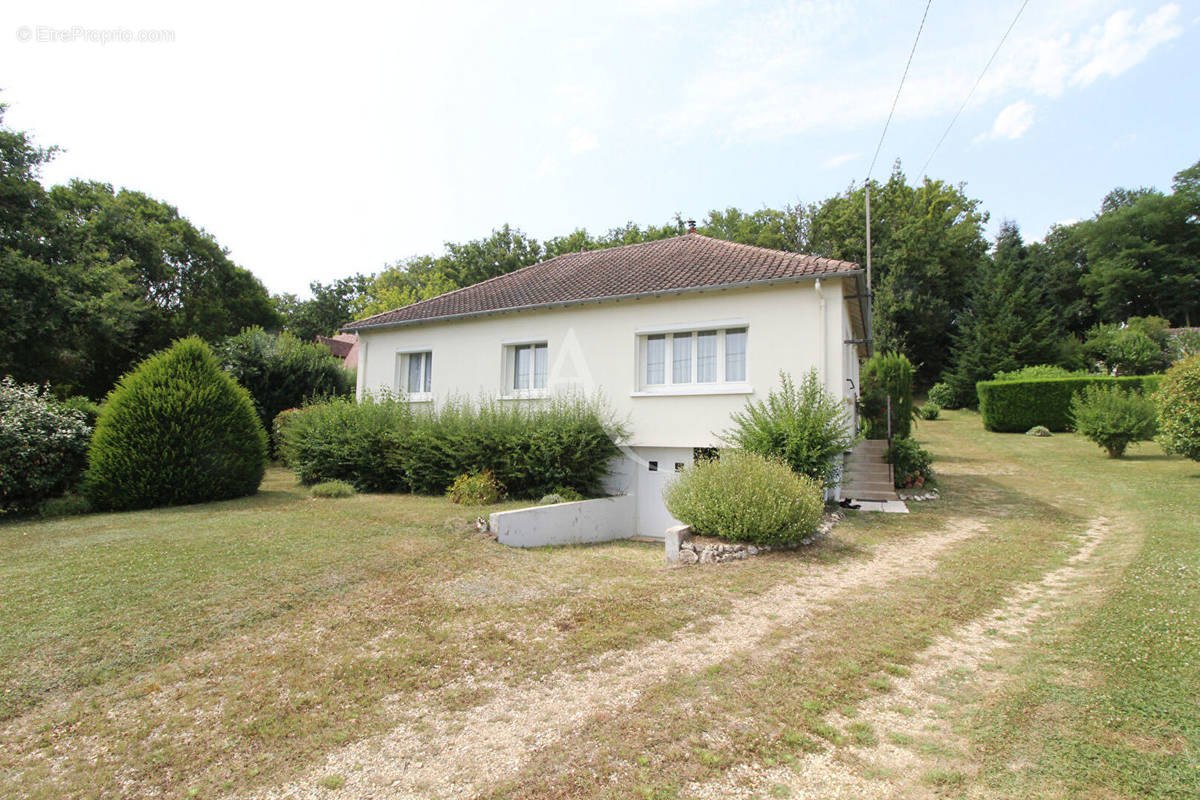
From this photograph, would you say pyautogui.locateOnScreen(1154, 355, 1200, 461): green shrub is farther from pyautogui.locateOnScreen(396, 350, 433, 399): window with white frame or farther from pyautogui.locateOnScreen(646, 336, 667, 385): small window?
pyautogui.locateOnScreen(396, 350, 433, 399): window with white frame

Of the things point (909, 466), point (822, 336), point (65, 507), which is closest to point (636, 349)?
point (822, 336)

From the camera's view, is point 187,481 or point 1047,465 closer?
point 187,481

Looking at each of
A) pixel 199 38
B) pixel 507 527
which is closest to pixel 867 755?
pixel 507 527

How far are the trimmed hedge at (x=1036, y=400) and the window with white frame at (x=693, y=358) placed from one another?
1908 cm

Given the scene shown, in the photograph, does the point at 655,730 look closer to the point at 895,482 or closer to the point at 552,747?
the point at 552,747

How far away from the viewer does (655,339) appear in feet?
43.3

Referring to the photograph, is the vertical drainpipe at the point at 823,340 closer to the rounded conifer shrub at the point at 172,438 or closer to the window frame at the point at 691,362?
the window frame at the point at 691,362

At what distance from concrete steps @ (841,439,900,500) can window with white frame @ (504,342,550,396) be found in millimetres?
7415

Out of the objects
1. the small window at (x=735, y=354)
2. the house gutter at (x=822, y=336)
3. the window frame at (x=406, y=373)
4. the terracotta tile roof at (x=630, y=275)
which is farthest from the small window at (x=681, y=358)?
the window frame at (x=406, y=373)

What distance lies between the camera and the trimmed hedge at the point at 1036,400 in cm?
2366

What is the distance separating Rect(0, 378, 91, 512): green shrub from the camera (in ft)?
33.6

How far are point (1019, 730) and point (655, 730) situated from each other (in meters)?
2.10

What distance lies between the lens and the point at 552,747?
10.6 feet

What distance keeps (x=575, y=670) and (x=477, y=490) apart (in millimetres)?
7861
